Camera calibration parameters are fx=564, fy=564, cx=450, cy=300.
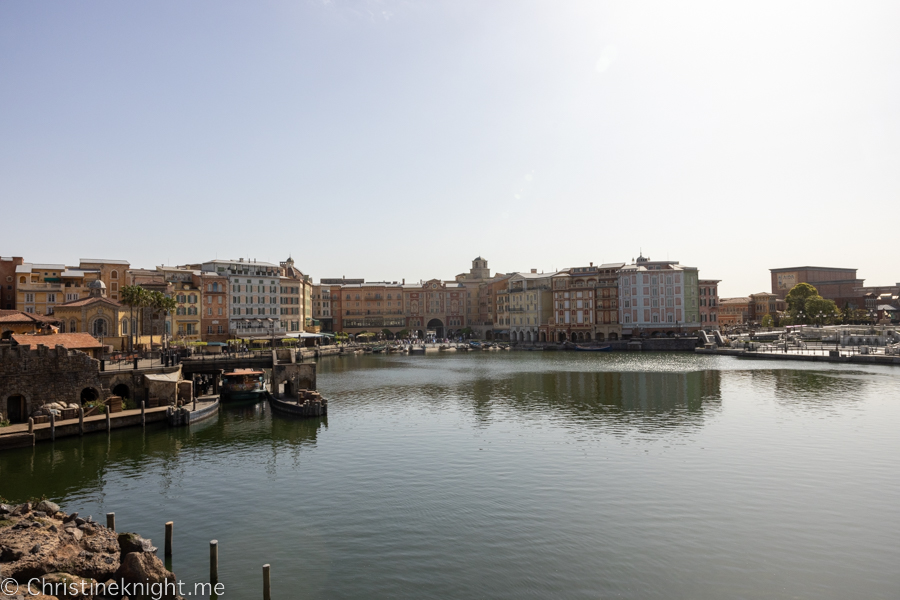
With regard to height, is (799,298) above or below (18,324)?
above

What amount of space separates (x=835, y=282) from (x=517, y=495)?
197m

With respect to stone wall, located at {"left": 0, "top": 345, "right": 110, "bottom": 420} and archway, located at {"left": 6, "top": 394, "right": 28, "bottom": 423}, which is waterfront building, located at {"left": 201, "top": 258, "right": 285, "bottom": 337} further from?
archway, located at {"left": 6, "top": 394, "right": 28, "bottom": 423}

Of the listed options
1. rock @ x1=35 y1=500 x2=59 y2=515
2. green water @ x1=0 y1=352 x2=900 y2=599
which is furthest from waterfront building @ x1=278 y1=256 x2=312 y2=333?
rock @ x1=35 y1=500 x2=59 y2=515

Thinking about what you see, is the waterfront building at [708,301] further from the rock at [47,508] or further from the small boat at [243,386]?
the rock at [47,508]

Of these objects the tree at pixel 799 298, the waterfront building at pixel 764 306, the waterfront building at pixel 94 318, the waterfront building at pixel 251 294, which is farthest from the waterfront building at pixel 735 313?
the waterfront building at pixel 94 318

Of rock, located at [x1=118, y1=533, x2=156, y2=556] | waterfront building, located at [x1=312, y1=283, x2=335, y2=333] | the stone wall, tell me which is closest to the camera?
rock, located at [x1=118, y1=533, x2=156, y2=556]

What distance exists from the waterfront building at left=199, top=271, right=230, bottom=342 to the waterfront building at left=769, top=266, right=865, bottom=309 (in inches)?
6381

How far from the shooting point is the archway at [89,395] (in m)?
45.8

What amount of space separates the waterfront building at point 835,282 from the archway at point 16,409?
18343 cm

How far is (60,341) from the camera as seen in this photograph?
48406 mm

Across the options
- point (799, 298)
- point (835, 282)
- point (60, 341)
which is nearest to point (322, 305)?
point (60, 341)

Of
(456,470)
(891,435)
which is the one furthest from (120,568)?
(891,435)

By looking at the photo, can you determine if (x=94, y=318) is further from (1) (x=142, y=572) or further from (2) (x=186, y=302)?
(1) (x=142, y=572)

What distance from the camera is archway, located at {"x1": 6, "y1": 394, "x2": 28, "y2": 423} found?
41219 millimetres
